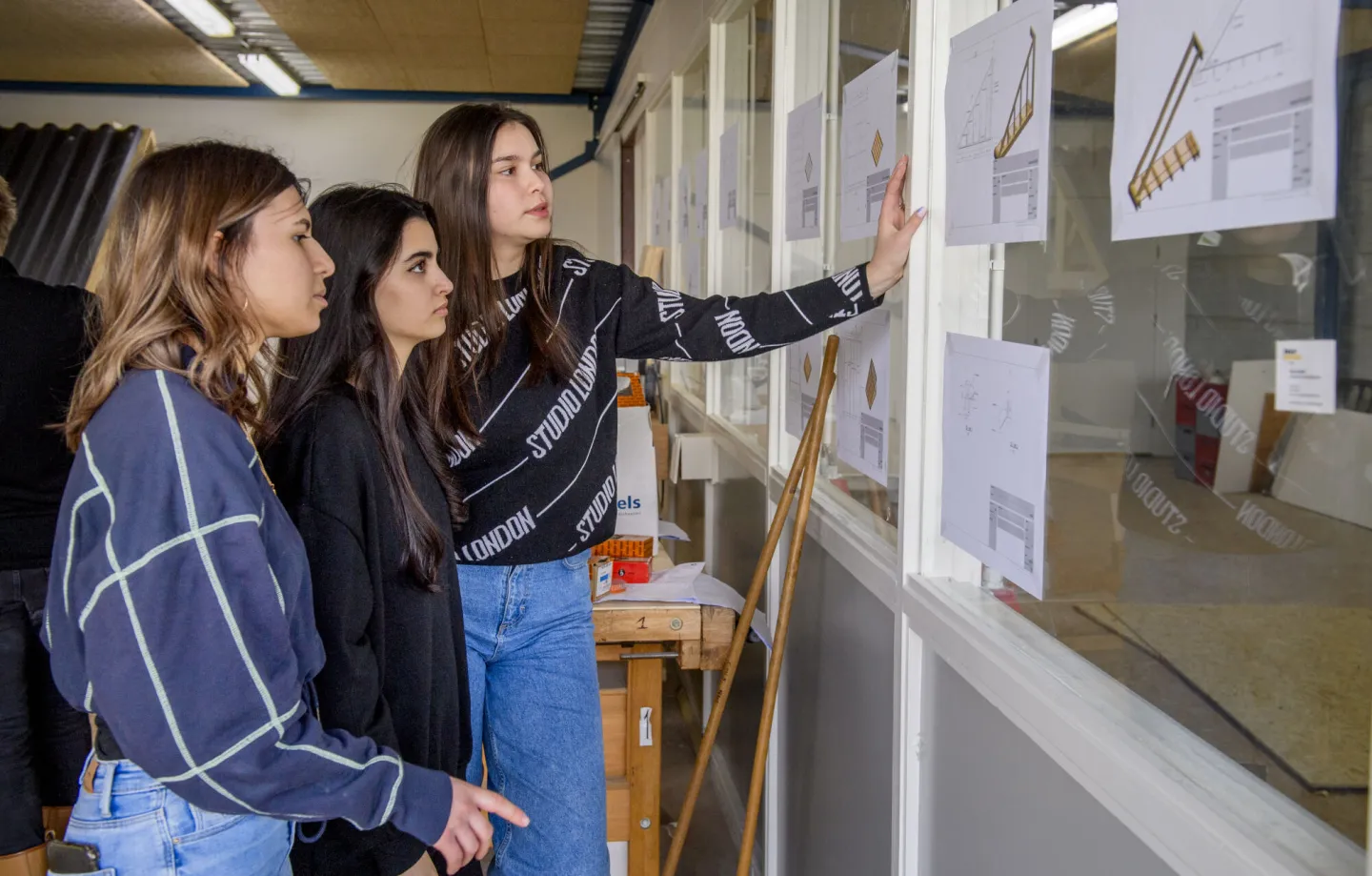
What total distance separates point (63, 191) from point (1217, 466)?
8.13 metres

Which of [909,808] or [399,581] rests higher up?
[399,581]

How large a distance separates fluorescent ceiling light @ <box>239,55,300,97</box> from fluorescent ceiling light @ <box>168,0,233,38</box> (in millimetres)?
1153

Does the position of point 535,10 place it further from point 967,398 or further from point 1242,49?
point 1242,49

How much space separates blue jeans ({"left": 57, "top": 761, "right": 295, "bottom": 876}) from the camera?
1.11 m

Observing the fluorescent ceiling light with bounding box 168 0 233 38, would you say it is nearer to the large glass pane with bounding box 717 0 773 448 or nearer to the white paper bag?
the large glass pane with bounding box 717 0 773 448

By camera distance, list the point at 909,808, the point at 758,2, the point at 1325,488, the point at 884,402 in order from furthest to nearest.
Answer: the point at 758,2
the point at 884,402
the point at 909,808
the point at 1325,488

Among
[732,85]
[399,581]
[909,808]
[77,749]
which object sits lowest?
[77,749]

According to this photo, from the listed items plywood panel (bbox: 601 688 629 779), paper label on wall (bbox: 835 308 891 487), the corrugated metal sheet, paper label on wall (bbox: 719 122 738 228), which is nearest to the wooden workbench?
plywood panel (bbox: 601 688 629 779)

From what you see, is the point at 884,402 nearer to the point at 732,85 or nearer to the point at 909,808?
the point at 909,808

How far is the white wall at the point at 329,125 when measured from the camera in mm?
9688

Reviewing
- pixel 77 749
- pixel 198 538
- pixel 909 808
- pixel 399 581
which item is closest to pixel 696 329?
pixel 399 581

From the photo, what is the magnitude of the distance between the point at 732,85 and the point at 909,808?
89.4 inches

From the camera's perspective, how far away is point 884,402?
1789 millimetres

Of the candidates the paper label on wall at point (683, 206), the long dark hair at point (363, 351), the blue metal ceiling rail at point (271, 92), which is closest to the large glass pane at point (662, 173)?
the paper label on wall at point (683, 206)
